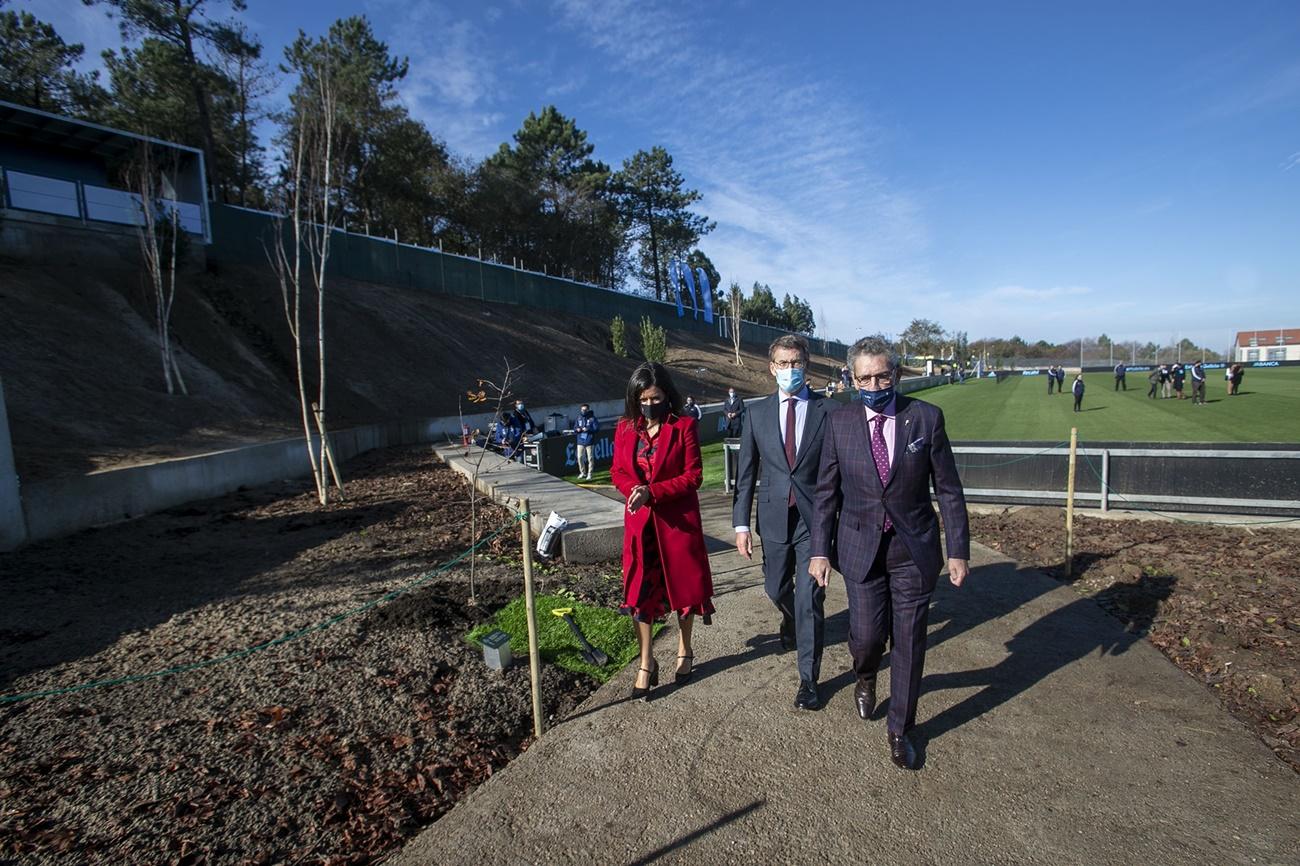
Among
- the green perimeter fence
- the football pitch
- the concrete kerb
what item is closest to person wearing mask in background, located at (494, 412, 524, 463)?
the concrete kerb

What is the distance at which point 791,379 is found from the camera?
3.77 m

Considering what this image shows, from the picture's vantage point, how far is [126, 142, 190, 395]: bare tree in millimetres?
14538

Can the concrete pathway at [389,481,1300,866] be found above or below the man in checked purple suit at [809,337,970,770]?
below

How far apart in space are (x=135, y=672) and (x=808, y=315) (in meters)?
129

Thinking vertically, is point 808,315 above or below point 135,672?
above

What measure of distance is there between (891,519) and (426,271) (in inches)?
1316

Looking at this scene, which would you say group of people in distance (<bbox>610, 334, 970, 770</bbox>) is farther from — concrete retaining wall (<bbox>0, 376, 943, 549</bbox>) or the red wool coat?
concrete retaining wall (<bbox>0, 376, 943, 549</bbox>)

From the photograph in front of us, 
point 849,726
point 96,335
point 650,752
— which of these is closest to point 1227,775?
point 849,726

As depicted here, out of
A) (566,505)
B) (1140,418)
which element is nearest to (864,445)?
(566,505)

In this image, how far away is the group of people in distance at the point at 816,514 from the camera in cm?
304

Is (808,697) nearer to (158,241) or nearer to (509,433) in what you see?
(509,433)

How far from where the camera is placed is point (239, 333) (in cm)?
2050

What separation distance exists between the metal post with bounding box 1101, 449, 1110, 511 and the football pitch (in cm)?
644

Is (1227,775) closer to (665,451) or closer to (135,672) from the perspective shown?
(665,451)
